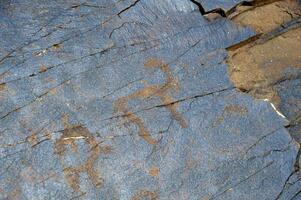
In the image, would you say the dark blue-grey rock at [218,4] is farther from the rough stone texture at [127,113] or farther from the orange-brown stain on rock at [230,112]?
the orange-brown stain on rock at [230,112]

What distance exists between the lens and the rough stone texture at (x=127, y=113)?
1.77 metres

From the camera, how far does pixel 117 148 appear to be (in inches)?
72.0

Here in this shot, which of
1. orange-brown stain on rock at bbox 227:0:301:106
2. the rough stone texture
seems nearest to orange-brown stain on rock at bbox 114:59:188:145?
the rough stone texture

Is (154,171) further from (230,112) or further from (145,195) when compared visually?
(230,112)

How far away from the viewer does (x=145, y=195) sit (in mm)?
1797

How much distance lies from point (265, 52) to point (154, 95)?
0.56 meters

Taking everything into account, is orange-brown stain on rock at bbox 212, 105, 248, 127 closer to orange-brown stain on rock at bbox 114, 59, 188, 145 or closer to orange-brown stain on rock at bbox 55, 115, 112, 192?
orange-brown stain on rock at bbox 114, 59, 188, 145

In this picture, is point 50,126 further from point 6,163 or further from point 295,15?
point 295,15

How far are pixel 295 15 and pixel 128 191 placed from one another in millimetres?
1100

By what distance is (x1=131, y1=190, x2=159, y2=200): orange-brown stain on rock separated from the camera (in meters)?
1.79

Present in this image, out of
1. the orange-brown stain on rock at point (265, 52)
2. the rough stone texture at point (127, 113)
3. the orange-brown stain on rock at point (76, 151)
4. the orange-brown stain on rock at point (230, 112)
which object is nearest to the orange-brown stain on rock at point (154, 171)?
the rough stone texture at point (127, 113)

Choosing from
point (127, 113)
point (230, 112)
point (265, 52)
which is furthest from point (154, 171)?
point (265, 52)

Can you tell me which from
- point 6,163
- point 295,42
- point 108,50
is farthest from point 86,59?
point 295,42

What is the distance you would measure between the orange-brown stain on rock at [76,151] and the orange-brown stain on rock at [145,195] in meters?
0.12
